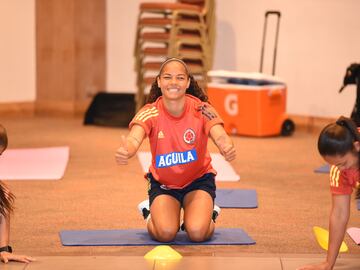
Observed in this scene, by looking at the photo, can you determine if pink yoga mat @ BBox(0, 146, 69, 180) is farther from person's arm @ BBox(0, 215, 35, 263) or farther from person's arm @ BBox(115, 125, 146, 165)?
person's arm @ BBox(0, 215, 35, 263)

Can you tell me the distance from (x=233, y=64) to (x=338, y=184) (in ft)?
15.1

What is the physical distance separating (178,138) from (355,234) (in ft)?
2.69

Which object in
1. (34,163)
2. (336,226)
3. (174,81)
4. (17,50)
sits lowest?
(34,163)

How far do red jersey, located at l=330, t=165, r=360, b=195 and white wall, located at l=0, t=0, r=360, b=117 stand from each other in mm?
3864

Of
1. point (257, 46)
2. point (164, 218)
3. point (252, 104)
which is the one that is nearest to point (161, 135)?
point (164, 218)

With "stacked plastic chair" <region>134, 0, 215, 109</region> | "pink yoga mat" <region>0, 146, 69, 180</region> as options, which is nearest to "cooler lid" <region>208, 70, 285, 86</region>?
"stacked plastic chair" <region>134, 0, 215, 109</region>

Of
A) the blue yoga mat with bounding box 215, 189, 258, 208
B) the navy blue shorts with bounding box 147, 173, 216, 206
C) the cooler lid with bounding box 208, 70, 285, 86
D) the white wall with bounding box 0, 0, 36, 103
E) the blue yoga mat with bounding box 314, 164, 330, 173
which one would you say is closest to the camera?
the navy blue shorts with bounding box 147, 173, 216, 206

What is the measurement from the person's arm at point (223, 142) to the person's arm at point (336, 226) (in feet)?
1.59

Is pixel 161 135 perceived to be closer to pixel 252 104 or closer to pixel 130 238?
pixel 130 238

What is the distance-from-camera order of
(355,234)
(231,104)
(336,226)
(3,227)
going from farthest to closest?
(231,104) < (355,234) < (3,227) < (336,226)

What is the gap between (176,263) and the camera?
2.84 metres

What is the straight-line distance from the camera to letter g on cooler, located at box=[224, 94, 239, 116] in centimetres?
651

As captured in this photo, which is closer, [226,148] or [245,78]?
[226,148]

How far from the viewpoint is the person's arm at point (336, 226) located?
261 cm
